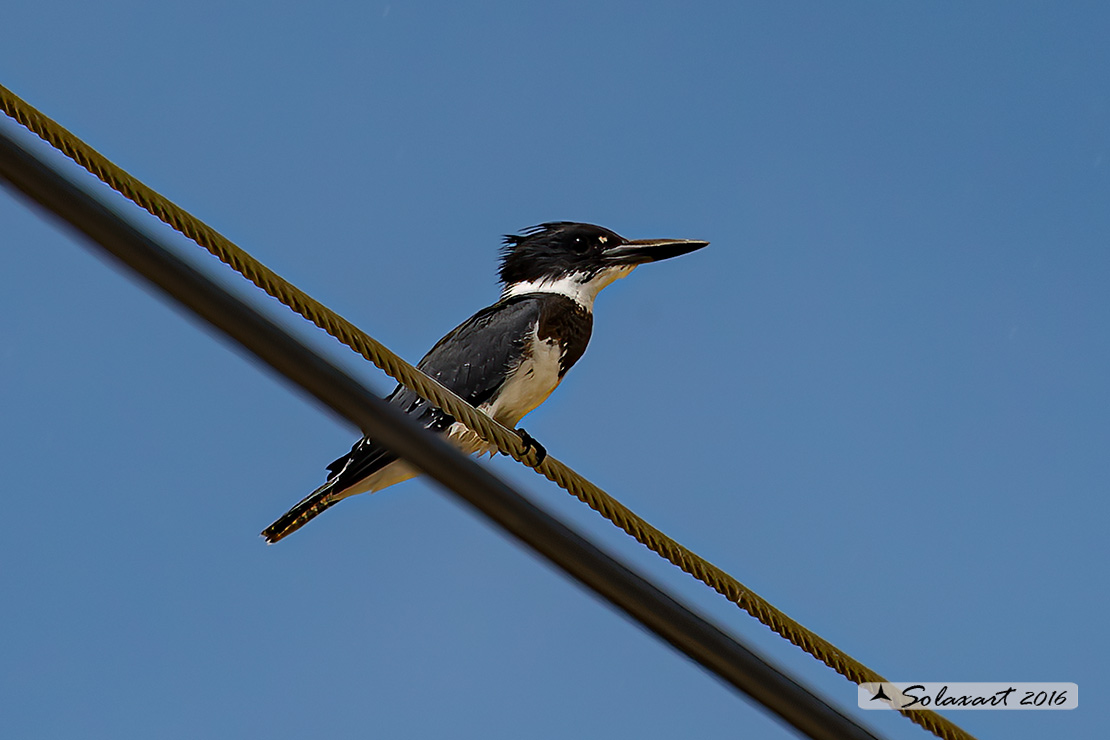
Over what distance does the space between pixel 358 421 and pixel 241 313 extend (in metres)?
0.19

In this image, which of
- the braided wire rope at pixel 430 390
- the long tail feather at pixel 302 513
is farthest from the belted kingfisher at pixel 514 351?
the braided wire rope at pixel 430 390

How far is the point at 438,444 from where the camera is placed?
61.9 inches

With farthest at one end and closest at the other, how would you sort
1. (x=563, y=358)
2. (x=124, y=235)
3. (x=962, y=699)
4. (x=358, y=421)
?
(x=563, y=358) < (x=962, y=699) < (x=358, y=421) < (x=124, y=235)

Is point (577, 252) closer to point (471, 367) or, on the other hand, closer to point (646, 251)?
point (646, 251)

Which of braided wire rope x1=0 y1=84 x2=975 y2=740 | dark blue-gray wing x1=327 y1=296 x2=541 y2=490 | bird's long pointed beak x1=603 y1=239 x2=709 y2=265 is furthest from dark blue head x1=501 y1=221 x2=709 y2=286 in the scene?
braided wire rope x1=0 y1=84 x2=975 y2=740

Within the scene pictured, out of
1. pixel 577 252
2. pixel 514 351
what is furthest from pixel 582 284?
pixel 514 351

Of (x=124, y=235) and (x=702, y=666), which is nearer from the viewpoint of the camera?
(x=124, y=235)

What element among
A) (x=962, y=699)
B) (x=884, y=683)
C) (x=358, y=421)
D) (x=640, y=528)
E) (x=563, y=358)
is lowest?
(x=358, y=421)

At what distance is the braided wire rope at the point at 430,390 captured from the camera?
160 cm

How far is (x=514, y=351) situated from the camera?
15.3 feet

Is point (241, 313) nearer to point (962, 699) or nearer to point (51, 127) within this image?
point (51, 127)

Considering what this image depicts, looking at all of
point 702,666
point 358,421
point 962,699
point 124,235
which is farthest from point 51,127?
point 962,699

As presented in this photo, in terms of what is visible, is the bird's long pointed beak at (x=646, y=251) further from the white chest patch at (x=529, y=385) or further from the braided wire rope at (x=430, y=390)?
the braided wire rope at (x=430, y=390)

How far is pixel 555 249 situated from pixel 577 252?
0.31 feet
